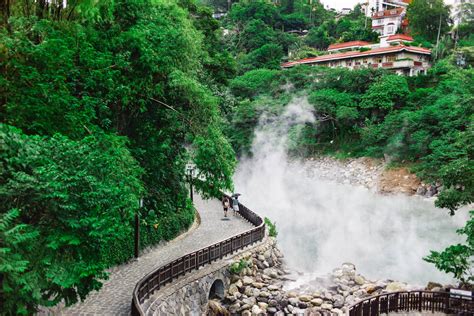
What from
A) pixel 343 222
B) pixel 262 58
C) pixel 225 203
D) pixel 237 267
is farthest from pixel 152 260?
pixel 262 58

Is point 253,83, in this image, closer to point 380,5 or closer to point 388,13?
point 388,13

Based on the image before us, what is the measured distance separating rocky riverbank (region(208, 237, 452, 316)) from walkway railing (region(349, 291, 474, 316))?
171 centimetres

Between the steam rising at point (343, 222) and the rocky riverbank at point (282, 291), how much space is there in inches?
83.9

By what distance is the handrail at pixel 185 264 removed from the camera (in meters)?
13.1

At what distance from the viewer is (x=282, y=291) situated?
18.0 meters

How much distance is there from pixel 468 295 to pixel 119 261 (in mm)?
12172

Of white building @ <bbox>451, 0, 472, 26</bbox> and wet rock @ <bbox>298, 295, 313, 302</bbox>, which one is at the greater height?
white building @ <bbox>451, 0, 472, 26</bbox>

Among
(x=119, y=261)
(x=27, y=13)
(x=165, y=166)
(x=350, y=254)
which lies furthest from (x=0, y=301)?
(x=350, y=254)

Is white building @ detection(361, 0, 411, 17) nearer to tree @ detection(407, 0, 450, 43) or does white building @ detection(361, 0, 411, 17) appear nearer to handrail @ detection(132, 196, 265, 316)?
tree @ detection(407, 0, 450, 43)

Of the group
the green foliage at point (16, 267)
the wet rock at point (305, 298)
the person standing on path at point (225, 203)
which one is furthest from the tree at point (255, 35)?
the green foliage at point (16, 267)

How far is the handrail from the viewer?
13.1 metres

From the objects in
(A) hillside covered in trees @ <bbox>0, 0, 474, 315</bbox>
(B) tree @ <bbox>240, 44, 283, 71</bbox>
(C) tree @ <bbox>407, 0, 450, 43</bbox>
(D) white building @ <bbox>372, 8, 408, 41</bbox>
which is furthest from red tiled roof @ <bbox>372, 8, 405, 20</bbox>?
(A) hillside covered in trees @ <bbox>0, 0, 474, 315</bbox>

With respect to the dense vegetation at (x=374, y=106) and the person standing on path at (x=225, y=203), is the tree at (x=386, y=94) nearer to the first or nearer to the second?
the dense vegetation at (x=374, y=106)

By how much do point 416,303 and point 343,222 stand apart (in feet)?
54.7
